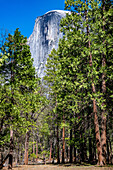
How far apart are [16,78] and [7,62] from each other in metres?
1.42

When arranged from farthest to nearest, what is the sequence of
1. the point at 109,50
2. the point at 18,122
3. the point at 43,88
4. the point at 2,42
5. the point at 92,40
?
the point at 43,88, the point at 92,40, the point at 109,50, the point at 18,122, the point at 2,42

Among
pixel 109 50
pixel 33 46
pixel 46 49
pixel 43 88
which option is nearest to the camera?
pixel 109 50

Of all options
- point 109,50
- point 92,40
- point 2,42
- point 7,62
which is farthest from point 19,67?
point 109,50

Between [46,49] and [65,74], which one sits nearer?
[65,74]

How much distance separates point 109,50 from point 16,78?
7.22 m

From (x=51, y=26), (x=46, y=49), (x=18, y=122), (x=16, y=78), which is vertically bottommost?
(x=18, y=122)

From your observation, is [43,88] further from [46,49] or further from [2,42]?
[46,49]

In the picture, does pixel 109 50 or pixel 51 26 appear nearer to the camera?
pixel 109 50

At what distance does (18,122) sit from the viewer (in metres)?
11.0

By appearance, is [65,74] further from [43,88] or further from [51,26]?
[51,26]

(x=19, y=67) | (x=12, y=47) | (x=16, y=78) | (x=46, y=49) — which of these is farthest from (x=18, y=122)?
(x=46, y=49)

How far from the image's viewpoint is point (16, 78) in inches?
523

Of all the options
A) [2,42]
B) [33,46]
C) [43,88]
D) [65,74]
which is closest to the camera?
[2,42]

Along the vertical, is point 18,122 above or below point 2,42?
below
